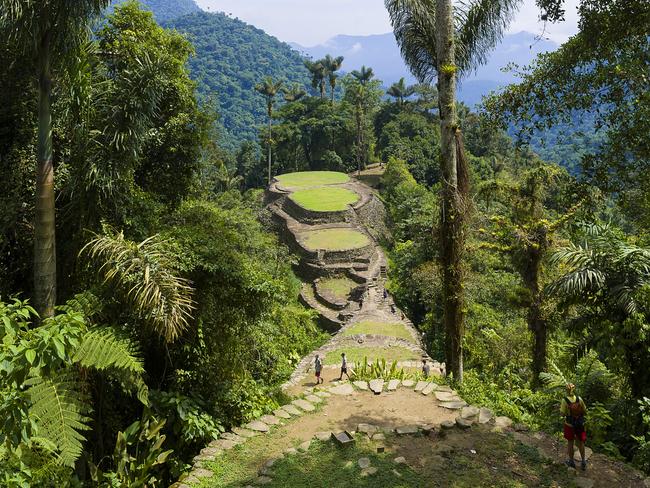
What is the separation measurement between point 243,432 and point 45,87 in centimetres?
441

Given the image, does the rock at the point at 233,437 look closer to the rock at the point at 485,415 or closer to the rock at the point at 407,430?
the rock at the point at 407,430

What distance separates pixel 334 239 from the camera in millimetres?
28891

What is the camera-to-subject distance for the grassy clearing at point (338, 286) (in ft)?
81.1

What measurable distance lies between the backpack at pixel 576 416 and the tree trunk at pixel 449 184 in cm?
211

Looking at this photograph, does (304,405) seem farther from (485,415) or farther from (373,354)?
(373,354)

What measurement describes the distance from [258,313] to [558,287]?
12.7 ft

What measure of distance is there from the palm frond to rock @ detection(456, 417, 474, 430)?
11.5 feet

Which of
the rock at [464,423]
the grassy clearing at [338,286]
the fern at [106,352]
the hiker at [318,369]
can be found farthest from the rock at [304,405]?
the grassy clearing at [338,286]

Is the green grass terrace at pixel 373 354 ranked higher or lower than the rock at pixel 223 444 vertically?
lower

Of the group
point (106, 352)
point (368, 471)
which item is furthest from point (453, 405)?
point (106, 352)

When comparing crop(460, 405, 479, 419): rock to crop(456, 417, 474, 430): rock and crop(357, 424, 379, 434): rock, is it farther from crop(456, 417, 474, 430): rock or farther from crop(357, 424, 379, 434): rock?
crop(357, 424, 379, 434): rock

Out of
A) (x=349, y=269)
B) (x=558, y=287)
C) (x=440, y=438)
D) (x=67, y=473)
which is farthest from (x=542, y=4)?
(x=349, y=269)

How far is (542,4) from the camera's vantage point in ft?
16.1

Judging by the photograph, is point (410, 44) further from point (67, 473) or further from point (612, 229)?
point (67, 473)
